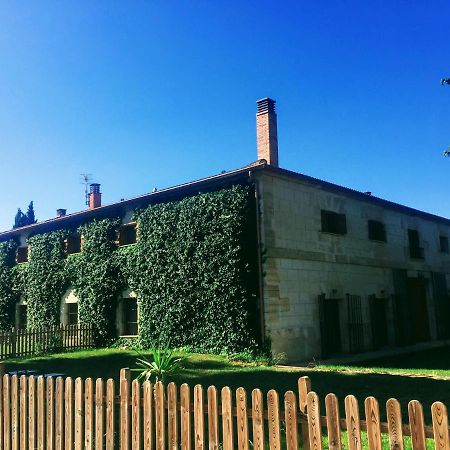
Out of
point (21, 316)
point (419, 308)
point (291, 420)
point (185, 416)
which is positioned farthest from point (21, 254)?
point (291, 420)

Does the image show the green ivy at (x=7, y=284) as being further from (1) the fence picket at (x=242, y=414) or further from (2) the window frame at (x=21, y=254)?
(1) the fence picket at (x=242, y=414)

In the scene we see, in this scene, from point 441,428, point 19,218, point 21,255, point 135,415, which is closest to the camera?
point 441,428

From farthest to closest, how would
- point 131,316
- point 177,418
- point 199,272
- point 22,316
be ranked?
point 22,316
point 131,316
point 199,272
point 177,418

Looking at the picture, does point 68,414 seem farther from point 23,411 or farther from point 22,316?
point 22,316

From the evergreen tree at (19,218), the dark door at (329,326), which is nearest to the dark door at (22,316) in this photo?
the dark door at (329,326)

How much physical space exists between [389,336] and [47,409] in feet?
60.0

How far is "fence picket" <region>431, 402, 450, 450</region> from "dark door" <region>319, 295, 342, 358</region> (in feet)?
47.0

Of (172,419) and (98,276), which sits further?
(98,276)

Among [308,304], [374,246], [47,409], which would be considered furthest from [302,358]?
[47,409]

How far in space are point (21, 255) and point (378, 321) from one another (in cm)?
1858

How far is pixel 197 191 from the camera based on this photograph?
→ 17.8 metres

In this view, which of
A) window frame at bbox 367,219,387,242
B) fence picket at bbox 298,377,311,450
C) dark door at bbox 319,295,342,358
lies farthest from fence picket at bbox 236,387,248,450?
window frame at bbox 367,219,387,242

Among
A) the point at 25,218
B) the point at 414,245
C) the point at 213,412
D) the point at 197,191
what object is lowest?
the point at 213,412

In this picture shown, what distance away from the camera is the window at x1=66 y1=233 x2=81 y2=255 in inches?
906
